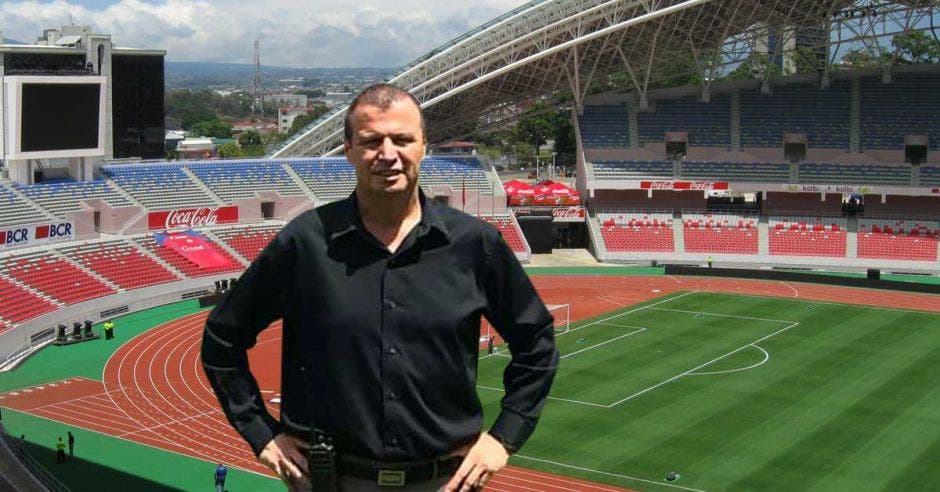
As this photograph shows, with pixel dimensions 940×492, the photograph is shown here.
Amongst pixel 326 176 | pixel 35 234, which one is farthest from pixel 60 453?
pixel 326 176

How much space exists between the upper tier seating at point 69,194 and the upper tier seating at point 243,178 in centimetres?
561

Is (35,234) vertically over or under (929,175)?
under

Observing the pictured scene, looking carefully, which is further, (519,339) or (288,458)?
(519,339)

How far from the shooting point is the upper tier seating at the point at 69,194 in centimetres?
4681

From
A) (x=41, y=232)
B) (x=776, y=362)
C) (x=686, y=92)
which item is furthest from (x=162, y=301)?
(x=686, y=92)

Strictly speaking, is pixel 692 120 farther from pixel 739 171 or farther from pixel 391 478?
pixel 391 478

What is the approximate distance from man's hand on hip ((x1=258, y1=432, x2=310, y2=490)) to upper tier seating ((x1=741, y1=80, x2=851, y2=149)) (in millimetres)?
60754

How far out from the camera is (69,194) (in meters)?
48.4

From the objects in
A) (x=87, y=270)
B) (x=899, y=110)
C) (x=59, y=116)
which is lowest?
(x=87, y=270)

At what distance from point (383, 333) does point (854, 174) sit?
59650 millimetres

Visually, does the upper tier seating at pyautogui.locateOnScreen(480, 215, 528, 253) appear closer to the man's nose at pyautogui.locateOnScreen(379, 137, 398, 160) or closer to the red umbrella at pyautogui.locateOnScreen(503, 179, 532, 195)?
the red umbrella at pyautogui.locateOnScreen(503, 179, 532, 195)

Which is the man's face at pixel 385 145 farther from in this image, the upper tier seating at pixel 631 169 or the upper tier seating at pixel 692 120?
the upper tier seating at pixel 692 120

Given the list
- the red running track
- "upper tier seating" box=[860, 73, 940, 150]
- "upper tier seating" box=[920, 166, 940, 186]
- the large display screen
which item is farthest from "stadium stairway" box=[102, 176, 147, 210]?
"upper tier seating" box=[920, 166, 940, 186]

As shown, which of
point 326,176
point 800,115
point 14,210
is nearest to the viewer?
point 14,210
